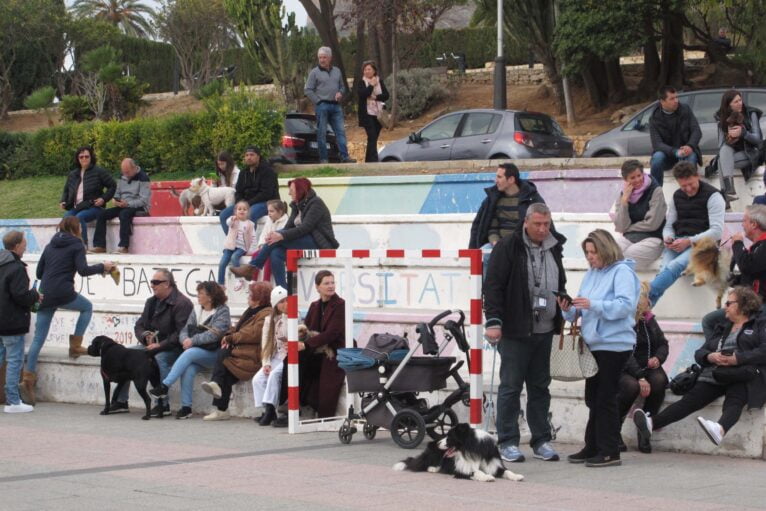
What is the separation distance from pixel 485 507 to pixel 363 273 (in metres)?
7.07

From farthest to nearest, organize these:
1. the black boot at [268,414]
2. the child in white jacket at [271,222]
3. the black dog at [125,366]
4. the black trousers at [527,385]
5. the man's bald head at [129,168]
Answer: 1. the man's bald head at [129,168]
2. the child in white jacket at [271,222]
3. the black dog at [125,366]
4. the black boot at [268,414]
5. the black trousers at [527,385]

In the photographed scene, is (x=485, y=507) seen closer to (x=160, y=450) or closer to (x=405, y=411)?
(x=405, y=411)

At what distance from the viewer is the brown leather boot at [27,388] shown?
1405 centimetres

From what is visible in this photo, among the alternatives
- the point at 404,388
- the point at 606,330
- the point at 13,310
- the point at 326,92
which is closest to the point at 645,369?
the point at 606,330

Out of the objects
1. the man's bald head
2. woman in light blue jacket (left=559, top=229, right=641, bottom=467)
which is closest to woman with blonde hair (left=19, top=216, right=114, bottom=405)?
the man's bald head

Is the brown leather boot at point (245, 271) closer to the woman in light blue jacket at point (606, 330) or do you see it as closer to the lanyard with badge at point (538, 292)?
the lanyard with badge at point (538, 292)

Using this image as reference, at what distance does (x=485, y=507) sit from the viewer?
7.91 metres

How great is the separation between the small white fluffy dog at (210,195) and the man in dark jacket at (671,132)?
20.4 feet

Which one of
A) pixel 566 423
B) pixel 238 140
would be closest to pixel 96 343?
pixel 566 423

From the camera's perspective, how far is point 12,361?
13.6 m

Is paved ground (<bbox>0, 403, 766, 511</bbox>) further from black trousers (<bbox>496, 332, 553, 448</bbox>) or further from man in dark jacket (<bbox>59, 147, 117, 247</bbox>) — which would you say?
man in dark jacket (<bbox>59, 147, 117, 247</bbox>)

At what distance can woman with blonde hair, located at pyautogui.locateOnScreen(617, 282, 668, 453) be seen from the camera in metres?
9.95

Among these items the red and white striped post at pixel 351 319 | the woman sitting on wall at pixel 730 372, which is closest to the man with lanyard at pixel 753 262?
the woman sitting on wall at pixel 730 372

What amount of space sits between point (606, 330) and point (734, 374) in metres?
1.09
